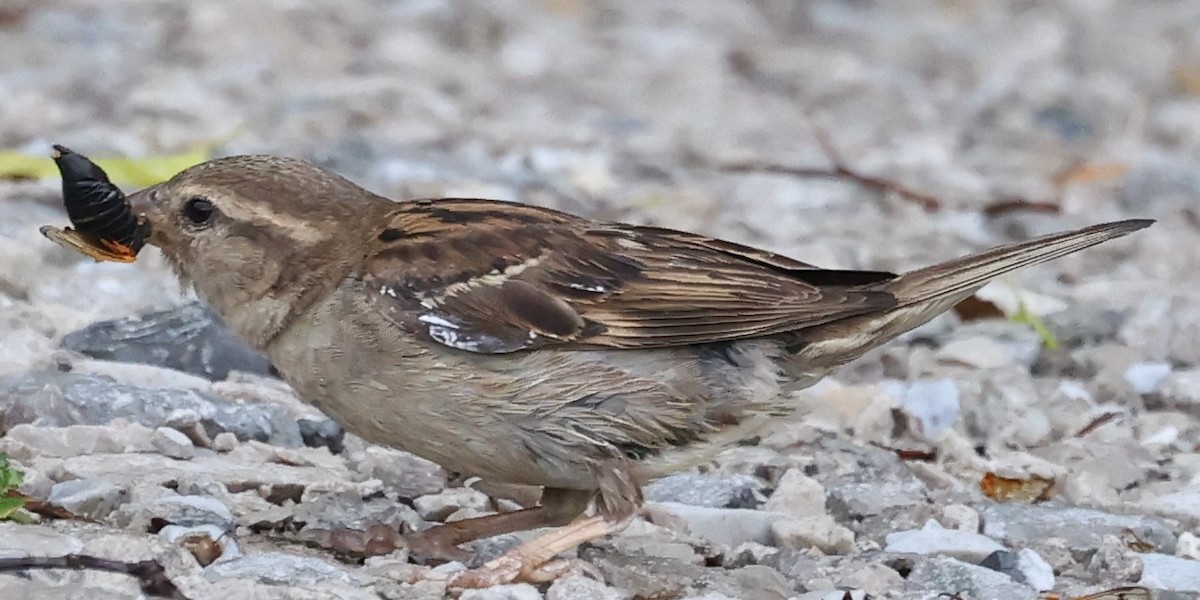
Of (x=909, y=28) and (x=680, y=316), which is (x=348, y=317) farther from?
(x=909, y=28)

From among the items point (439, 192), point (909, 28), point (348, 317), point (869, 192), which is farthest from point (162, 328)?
point (909, 28)

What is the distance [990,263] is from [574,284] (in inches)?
43.1

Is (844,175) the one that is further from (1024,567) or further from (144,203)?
(144,203)

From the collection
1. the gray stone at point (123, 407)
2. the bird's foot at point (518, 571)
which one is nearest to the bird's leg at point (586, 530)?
A: the bird's foot at point (518, 571)

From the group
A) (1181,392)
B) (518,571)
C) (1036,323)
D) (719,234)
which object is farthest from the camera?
(719,234)

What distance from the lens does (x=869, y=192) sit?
9.02 m

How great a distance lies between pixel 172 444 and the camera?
494cm

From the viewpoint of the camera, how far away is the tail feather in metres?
4.89

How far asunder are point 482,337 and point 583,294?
12.4 inches

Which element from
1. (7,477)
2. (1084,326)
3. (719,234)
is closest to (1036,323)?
(1084,326)

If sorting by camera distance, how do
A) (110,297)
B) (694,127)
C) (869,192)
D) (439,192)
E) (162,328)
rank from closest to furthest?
(162,328)
(110,297)
(439,192)
(869,192)
(694,127)

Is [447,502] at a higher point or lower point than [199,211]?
lower

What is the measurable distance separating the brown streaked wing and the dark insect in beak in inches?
22.6

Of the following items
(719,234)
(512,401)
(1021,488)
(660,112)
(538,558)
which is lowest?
(538,558)
